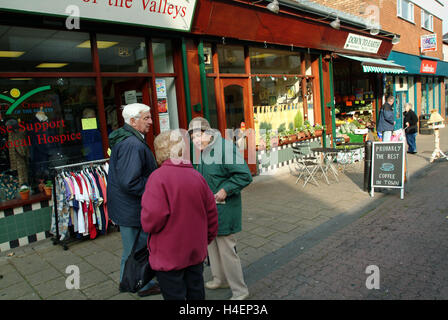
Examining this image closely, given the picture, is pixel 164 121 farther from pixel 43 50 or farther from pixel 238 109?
pixel 43 50

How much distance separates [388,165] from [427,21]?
1771cm

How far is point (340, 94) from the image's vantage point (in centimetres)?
1441

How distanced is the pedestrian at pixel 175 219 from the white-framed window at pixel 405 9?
59.2ft

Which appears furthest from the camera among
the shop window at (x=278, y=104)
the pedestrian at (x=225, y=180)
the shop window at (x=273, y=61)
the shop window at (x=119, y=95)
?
the shop window at (x=278, y=104)

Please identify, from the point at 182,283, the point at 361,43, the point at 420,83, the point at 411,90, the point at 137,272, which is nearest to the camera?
the point at 182,283

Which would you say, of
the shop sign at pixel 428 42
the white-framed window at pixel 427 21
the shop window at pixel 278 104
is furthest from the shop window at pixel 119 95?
the white-framed window at pixel 427 21

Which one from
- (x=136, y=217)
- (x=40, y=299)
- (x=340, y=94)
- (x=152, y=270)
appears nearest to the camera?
(x=152, y=270)

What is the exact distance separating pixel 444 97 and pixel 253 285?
24771 mm

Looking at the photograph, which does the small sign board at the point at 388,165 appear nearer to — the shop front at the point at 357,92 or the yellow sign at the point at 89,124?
the yellow sign at the point at 89,124

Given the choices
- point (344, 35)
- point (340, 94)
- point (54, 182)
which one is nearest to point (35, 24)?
point (54, 182)

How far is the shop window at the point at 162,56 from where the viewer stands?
7082 millimetres

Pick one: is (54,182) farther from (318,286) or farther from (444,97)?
(444,97)

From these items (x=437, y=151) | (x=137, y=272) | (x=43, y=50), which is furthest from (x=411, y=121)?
(x=137, y=272)

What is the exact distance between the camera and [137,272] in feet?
8.70
